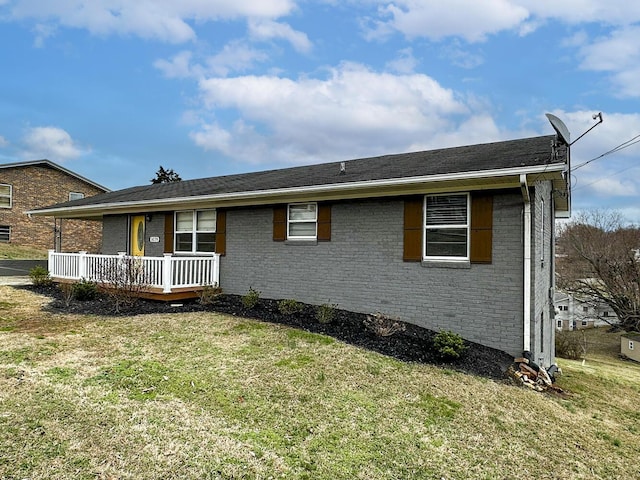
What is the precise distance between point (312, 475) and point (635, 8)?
12.6 metres

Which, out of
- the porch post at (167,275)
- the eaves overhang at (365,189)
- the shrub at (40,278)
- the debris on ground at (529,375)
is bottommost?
the debris on ground at (529,375)

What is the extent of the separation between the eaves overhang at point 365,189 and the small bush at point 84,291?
275 cm

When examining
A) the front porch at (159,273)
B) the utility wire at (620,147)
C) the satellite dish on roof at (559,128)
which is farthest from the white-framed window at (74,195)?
the utility wire at (620,147)

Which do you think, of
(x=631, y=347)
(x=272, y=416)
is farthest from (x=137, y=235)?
(x=631, y=347)

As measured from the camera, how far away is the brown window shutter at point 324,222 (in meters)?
9.30

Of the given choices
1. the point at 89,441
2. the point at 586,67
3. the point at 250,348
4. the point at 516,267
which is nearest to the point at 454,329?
the point at 516,267

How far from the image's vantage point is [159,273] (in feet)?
33.4

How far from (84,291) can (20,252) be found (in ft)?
53.4

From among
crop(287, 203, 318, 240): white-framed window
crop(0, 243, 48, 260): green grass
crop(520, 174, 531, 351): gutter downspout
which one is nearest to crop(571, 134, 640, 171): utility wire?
crop(520, 174, 531, 351): gutter downspout

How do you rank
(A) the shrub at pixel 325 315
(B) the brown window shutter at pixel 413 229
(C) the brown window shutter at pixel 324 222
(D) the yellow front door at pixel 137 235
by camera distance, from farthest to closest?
(D) the yellow front door at pixel 137 235
(C) the brown window shutter at pixel 324 222
(A) the shrub at pixel 325 315
(B) the brown window shutter at pixel 413 229

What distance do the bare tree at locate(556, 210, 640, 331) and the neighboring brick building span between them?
34965mm

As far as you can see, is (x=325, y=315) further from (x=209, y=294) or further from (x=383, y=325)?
(x=209, y=294)

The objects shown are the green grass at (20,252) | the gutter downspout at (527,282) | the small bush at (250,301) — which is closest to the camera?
the gutter downspout at (527,282)

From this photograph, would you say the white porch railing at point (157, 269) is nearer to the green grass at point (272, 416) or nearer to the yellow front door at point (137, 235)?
the yellow front door at point (137, 235)
